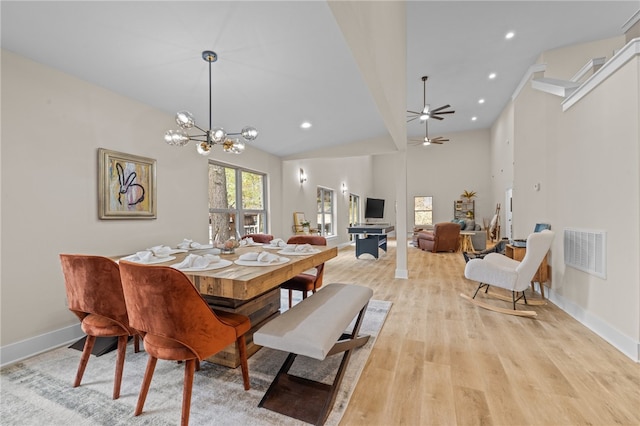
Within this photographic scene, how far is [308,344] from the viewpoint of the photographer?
138 centimetres

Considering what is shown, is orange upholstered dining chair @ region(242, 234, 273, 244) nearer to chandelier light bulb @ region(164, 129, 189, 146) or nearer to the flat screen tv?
chandelier light bulb @ region(164, 129, 189, 146)

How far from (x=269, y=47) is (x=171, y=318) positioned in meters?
2.13

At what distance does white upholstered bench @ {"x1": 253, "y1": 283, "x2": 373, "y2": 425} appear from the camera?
142 cm

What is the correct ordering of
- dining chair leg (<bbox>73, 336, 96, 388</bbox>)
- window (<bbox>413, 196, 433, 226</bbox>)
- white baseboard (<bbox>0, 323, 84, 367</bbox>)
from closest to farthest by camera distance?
dining chair leg (<bbox>73, 336, 96, 388</bbox>) < white baseboard (<bbox>0, 323, 84, 367</bbox>) < window (<bbox>413, 196, 433, 226</bbox>)

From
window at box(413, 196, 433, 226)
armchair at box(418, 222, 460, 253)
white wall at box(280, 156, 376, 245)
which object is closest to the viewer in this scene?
white wall at box(280, 156, 376, 245)

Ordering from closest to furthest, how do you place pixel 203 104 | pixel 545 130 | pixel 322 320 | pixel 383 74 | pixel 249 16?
pixel 322 320 < pixel 249 16 < pixel 383 74 < pixel 203 104 < pixel 545 130

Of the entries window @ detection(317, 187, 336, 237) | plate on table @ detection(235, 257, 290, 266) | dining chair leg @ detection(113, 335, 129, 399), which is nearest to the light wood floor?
plate on table @ detection(235, 257, 290, 266)

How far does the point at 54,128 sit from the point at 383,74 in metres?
3.07

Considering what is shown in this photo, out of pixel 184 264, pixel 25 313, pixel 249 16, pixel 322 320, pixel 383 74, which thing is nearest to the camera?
pixel 322 320

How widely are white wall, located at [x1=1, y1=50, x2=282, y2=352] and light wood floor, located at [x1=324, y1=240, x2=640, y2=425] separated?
263 cm

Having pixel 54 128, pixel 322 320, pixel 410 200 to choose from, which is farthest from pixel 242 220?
pixel 410 200

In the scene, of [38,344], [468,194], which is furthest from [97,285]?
[468,194]

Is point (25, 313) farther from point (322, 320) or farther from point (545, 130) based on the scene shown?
point (545, 130)

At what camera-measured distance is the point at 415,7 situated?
4.08 meters
